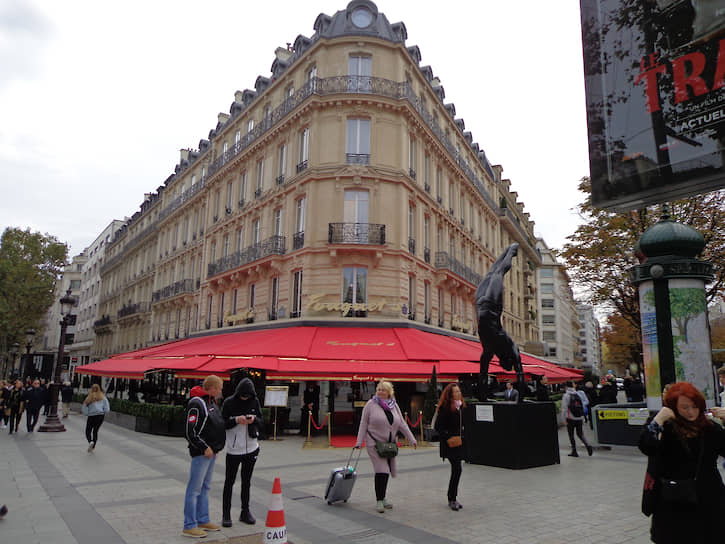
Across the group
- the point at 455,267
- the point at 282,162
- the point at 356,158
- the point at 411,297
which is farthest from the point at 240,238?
the point at 455,267

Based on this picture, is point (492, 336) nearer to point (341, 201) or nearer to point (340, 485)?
point (340, 485)

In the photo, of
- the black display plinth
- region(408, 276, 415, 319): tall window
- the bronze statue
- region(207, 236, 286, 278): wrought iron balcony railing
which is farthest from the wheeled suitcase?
region(207, 236, 286, 278): wrought iron balcony railing

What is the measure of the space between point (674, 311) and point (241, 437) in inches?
306

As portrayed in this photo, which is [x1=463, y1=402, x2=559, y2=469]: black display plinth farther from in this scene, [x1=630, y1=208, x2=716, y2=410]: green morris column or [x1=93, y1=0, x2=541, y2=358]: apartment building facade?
[x1=93, y1=0, x2=541, y2=358]: apartment building facade

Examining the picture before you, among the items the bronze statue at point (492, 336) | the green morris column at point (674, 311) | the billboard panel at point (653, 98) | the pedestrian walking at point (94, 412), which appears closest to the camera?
the billboard panel at point (653, 98)

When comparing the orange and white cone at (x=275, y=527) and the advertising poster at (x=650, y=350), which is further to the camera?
the advertising poster at (x=650, y=350)

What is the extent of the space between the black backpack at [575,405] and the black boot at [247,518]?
25.6 ft

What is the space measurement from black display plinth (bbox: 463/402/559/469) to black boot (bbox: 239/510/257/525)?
5.32 metres

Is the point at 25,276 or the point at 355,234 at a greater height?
the point at 25,276

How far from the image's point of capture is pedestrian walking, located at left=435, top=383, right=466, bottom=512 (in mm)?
6504

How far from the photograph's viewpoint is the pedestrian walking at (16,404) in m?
15.0

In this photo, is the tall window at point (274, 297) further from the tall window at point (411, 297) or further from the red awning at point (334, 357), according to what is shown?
the tall window at point (411, 297)

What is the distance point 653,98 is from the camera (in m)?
7.69

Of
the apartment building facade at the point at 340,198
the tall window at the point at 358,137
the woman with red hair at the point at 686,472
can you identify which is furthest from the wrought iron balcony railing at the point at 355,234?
the woman with red hair at the point at 686,472
